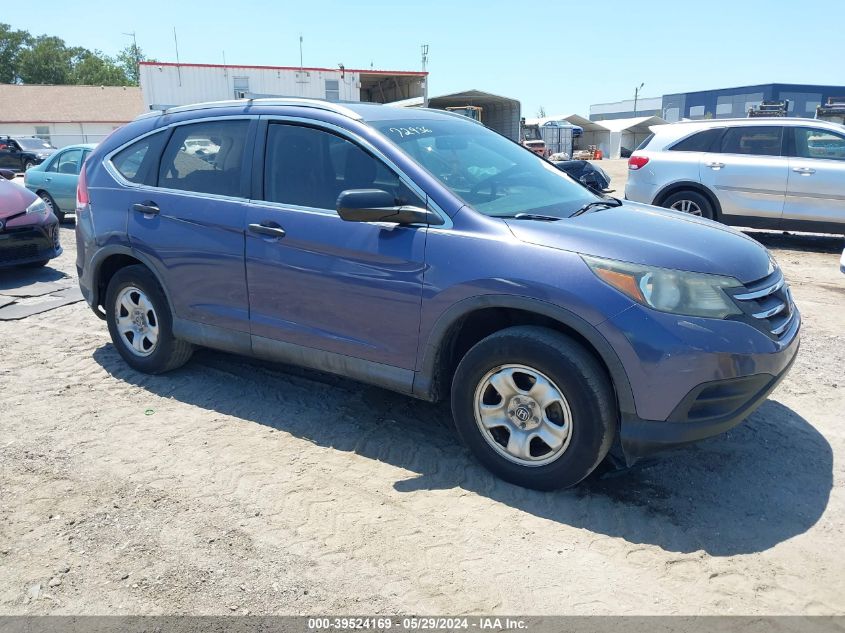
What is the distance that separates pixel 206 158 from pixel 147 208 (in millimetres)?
569

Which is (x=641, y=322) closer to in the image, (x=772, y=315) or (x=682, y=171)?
(x=772, y=315)

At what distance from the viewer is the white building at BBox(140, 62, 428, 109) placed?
29766 millimetres

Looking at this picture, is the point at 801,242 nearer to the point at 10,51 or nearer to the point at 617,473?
the point at 617,473

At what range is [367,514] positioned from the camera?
3297mm

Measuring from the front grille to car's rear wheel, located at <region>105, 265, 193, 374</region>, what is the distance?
12.0 feet

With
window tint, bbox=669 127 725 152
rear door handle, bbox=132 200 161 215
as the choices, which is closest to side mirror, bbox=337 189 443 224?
rear door handle, bbox=132 200 161 215

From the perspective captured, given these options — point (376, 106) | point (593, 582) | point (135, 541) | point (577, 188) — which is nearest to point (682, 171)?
point (577, 188)

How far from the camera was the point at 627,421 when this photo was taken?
314cm

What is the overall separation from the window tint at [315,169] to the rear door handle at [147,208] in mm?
967

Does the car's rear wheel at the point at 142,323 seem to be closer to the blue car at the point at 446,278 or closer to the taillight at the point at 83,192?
the blue car at the point at 446,278

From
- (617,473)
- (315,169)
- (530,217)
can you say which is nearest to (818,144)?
(530,217)

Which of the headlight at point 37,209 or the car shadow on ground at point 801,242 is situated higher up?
the headlight at point 37,209

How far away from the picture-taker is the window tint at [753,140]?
9672 mm

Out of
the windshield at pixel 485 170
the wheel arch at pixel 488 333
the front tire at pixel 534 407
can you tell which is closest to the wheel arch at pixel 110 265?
the windshield at pixel 485 170
